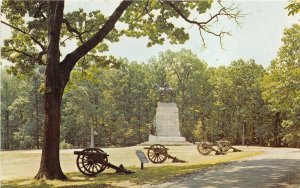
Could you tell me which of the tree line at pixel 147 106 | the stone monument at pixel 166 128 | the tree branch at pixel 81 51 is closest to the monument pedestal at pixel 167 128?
the stone monument at pixel 166 128

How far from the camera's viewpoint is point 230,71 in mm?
69375

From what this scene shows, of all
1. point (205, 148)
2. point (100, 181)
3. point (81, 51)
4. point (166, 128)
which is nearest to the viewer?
point (100, 181)

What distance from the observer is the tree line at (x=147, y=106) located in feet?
215

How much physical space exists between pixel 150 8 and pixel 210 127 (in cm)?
5446

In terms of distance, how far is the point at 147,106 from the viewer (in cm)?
7844

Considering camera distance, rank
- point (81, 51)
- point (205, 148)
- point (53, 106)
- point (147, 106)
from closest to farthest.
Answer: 1. point (53, 106)
2. point (81, 51)
3. point (205, 148)
4. point (147, 106)

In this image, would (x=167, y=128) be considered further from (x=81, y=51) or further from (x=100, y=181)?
(x=100, y=181)

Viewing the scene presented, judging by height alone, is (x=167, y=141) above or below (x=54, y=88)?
below

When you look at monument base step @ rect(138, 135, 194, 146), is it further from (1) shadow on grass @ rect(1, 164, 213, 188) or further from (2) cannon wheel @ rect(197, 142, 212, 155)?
(1) shadow on grass @ rect(1, 164, 213, 188)

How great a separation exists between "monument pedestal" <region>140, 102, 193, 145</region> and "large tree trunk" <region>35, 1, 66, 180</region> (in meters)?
30.7

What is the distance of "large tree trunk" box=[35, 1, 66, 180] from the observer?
634 inches

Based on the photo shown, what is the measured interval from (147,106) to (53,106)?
6213 centimetres

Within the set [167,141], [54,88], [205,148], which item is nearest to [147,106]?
[167,141]

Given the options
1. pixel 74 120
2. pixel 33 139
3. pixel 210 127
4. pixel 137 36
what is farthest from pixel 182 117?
pixel 137 36
